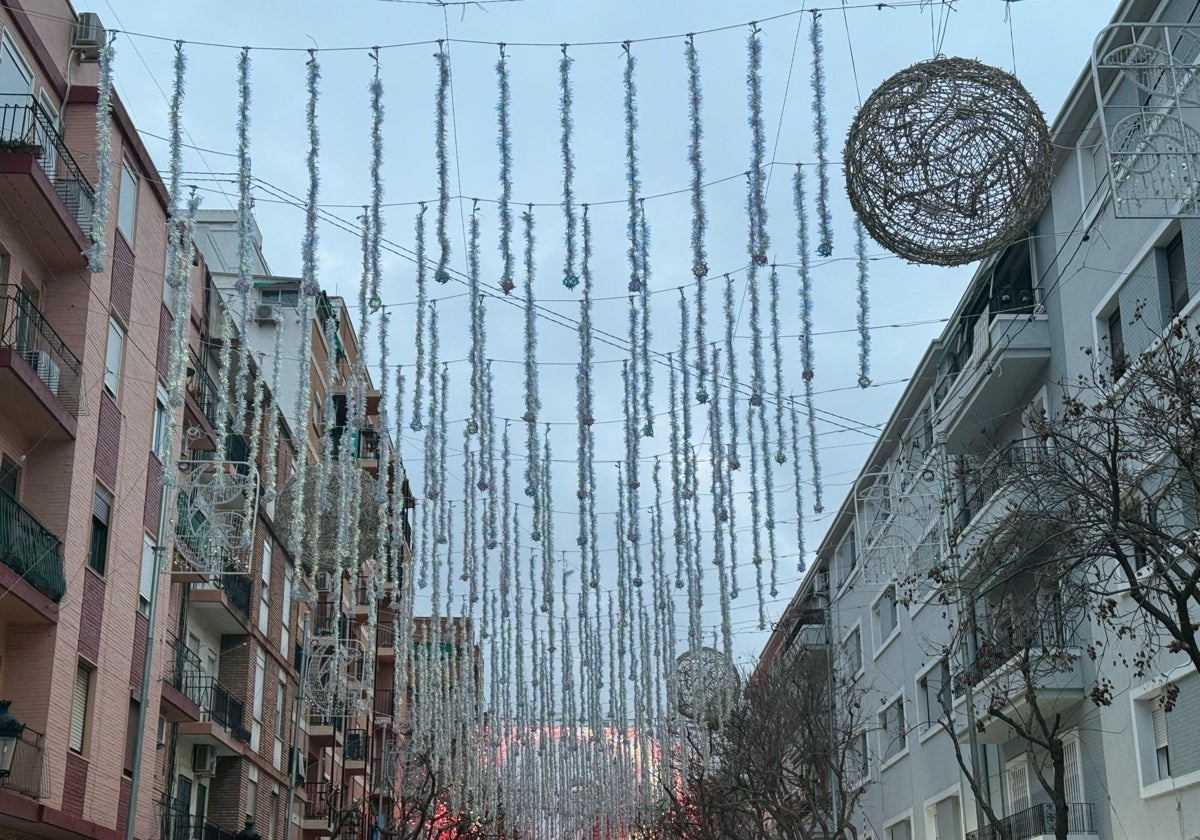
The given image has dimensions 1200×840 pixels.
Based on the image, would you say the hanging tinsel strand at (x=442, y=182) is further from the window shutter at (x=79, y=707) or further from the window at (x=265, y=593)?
the window at (x=265, y=593)

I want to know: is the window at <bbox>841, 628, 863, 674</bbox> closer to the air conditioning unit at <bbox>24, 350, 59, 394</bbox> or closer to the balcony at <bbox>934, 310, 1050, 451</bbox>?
the balcony at <bbox>934, 310, 1050, 451</bbox>

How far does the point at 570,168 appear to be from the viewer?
1658 centimetres

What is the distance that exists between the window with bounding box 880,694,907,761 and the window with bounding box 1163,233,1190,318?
20.3 m

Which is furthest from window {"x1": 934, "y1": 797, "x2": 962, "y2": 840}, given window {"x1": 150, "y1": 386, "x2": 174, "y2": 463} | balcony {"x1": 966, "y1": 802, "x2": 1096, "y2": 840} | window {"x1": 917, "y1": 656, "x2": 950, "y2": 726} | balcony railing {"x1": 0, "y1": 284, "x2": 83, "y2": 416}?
balcony railing {"x1": 0, "y1": 284, "x2": 83, "y2": 416}

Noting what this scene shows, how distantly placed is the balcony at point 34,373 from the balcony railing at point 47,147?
1.88 ft

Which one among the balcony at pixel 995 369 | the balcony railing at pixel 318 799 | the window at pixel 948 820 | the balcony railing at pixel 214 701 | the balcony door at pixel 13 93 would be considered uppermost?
the balcony door at pixel 13 93

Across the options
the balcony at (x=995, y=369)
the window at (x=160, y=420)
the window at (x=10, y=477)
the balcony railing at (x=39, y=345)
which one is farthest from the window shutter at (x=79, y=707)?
the balcony at (x=995, y=369)

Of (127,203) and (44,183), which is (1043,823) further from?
(44,183)

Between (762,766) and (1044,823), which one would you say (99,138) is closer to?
(1044,823)

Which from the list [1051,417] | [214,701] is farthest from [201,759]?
[1051,417]

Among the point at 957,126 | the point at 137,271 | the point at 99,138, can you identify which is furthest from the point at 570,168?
the point at 137,271

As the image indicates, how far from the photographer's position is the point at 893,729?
144ft

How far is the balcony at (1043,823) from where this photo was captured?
27.1 metres

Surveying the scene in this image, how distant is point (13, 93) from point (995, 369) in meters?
18.8
